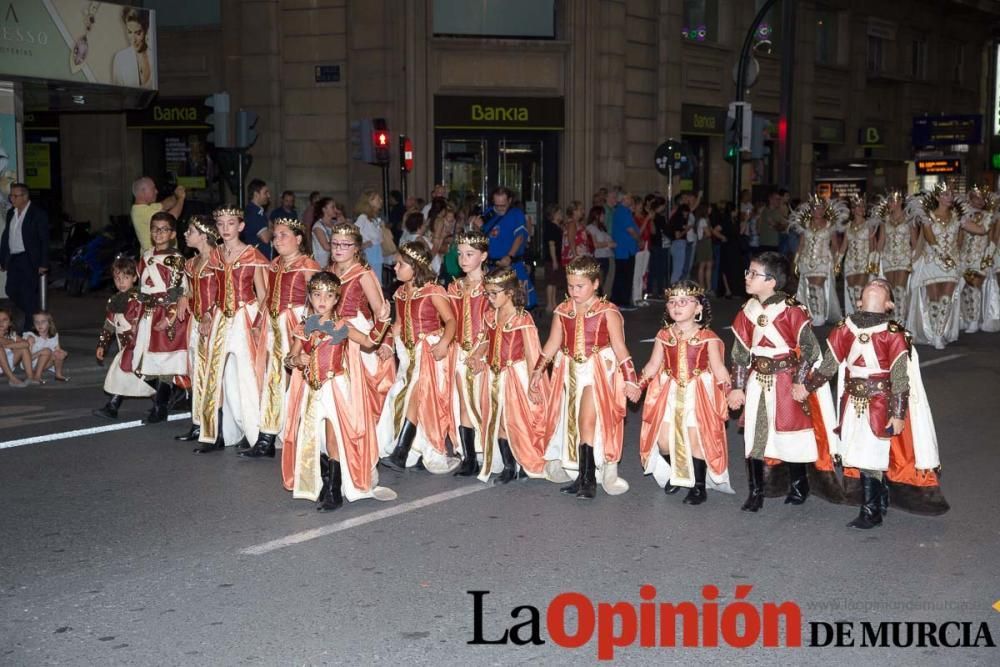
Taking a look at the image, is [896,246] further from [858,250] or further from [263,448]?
[263,448]

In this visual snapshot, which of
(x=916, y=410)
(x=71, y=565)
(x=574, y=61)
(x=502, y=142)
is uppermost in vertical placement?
(x=574, y=61)

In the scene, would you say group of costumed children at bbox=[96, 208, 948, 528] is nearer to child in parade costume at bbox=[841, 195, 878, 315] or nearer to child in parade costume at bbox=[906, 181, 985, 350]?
child in parade costume at bbox=[906, 181, 985, 350]

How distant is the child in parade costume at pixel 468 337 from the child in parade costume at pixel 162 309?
2.59 metres

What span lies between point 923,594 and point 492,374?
3.29m

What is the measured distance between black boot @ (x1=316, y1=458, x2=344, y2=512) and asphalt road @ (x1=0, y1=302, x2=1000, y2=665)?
8 cm

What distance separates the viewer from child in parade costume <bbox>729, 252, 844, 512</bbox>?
741cm

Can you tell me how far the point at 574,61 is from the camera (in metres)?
27.0

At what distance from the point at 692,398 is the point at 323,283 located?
236 cm

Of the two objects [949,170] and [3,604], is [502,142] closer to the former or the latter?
[949,170]

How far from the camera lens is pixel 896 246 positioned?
15695 millimetres

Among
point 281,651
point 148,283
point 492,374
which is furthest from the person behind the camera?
point 148,283

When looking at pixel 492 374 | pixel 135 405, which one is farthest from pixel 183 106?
pixel 492 374

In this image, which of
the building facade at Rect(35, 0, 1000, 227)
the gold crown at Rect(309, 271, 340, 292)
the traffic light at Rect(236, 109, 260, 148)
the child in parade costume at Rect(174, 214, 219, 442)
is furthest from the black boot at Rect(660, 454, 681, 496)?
the building facade at Rect(35, 0, 1000, 227)

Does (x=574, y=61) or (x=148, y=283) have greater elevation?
(x=574, y=61)
